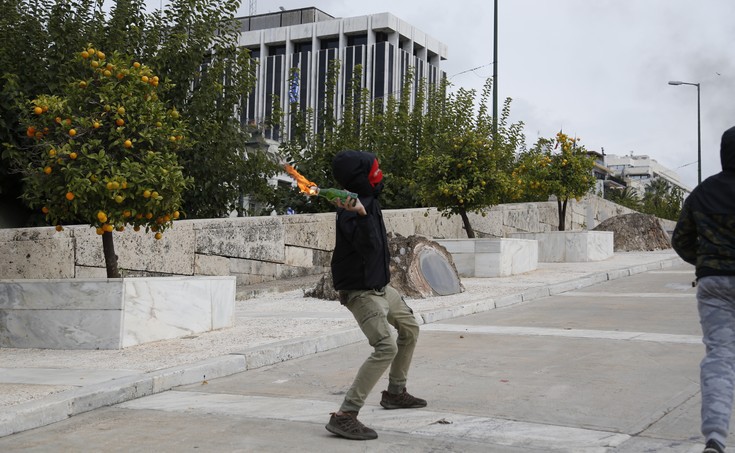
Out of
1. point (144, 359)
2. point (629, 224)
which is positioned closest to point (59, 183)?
point (144, 359)

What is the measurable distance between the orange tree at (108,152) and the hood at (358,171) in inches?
132

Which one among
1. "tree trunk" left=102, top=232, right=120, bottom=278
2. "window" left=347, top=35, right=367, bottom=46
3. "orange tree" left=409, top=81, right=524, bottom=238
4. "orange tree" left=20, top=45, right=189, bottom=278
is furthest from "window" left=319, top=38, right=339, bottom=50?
"tree trunk" left=102, top=232, right=120, bottom=278

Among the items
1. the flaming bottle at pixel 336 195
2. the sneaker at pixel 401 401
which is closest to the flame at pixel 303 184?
the flaming bottle at pixel 336 195

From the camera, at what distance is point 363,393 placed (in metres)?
4.76

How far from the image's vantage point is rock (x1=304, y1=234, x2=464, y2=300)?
39.4ft

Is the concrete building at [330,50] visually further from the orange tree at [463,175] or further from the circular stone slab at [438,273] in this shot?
the circular stone slab at [438,273]

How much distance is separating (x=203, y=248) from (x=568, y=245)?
34.5ft

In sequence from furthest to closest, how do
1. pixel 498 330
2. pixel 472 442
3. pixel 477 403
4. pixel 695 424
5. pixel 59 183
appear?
pixel 498 330 < pixel 59 183 < pixel 477 403 < pixel 695 424 < pixel 472 442

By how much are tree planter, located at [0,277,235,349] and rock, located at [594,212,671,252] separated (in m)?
18.4

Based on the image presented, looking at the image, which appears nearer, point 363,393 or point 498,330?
point 363,393

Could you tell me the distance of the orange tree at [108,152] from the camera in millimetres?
7695

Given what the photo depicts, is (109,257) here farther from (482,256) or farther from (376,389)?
(482,256)

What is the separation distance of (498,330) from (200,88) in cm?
674

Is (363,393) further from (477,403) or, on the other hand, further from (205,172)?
(205,172)
